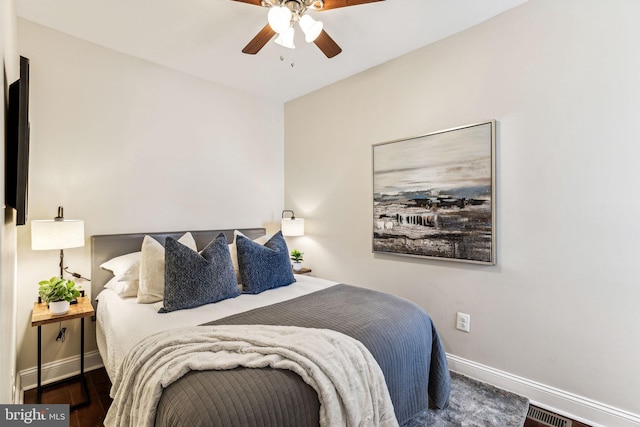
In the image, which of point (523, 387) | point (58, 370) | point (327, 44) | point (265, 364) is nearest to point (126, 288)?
point (58, 370)

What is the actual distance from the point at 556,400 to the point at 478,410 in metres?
0.52

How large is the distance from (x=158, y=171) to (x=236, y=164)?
2.80 ft

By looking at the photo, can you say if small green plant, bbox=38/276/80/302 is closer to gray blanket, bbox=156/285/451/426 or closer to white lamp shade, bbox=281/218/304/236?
gray blanket, bbox=156/285/451/426

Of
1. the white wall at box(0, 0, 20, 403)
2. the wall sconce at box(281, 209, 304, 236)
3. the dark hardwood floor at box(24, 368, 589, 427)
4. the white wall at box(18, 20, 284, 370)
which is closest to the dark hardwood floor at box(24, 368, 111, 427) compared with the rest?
the dark hardwood floor at box(24, 368, 589, 427)

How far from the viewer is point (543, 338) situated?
2059 mm

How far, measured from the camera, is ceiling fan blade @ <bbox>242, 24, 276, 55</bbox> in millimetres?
2016

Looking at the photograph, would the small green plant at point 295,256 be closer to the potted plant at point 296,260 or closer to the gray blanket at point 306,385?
the potted plant at point 296,260

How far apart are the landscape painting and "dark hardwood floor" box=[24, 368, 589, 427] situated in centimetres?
123

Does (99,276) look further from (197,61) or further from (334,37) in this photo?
(334,37)

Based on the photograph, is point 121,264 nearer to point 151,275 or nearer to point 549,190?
point 151,275

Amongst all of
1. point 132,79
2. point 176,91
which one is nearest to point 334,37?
point 176,91

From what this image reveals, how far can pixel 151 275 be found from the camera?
6.93 feet

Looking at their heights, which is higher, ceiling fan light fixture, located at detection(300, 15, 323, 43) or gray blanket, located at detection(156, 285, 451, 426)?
ceiling fan light fixture, located at detection(300, 15, 323, 43)

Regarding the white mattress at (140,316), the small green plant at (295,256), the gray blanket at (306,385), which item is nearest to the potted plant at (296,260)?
the small green plant at (295,256)
